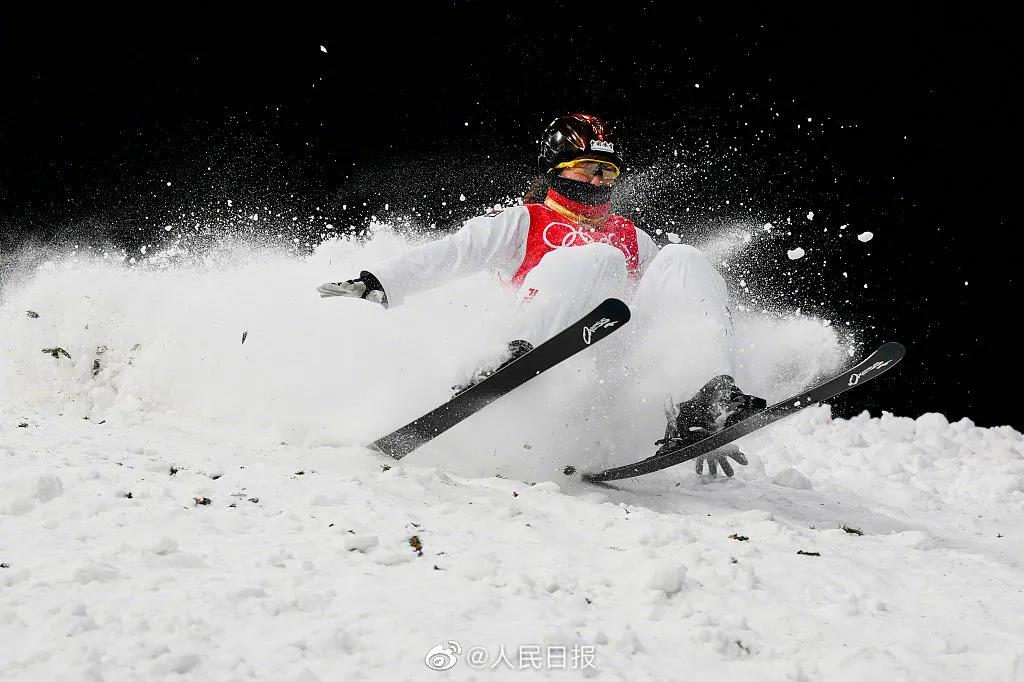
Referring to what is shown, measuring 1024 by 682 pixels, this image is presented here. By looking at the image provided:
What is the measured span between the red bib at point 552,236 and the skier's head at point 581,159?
141 mm

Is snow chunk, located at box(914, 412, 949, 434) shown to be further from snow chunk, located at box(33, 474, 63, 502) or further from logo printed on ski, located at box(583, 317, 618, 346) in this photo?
snow chunk, located at box(33, 474, 63, 502)

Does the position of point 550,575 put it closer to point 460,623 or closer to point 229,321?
point 460,623

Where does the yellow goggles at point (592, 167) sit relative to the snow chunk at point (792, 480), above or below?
above

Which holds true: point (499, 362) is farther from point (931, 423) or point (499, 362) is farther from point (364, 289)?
point (931, 423)

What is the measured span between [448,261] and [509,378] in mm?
821

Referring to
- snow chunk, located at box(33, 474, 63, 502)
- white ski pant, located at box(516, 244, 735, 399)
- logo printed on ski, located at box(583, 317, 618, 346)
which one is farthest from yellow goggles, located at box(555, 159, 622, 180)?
snow chunk, located at box(33, 474, 63, 502)

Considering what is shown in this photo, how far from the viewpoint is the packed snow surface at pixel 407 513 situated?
5.29 ft

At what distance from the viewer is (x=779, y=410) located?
3.10m

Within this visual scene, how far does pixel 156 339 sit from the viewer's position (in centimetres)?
456

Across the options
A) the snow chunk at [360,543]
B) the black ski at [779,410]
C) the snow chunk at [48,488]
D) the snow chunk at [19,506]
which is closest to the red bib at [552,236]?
the black ski at [779,410]

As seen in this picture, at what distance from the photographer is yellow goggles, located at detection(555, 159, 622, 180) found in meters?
4.12

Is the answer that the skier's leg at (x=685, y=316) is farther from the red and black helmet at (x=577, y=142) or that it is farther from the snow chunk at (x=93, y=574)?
the snow chunk at (x=93, y=574)

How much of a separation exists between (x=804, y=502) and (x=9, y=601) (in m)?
2.99

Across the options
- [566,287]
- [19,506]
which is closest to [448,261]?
[566,287]
